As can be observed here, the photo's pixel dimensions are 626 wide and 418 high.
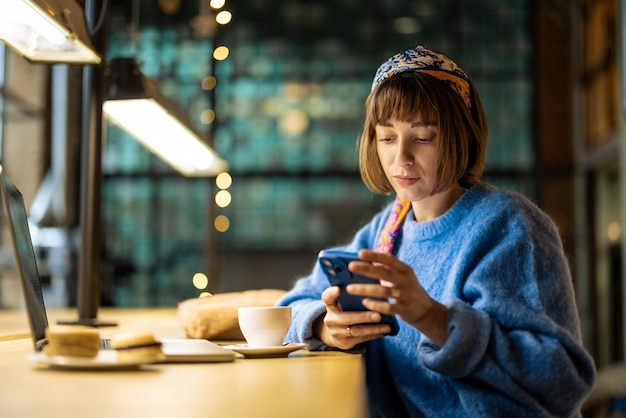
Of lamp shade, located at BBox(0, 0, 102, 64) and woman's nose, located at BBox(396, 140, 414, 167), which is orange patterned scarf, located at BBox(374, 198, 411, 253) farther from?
lamp shade, located at BBox(0, 0, 102, 64)

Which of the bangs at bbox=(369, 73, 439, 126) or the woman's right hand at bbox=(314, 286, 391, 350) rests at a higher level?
the bangs at bbox=(369, 73, 439, 126)

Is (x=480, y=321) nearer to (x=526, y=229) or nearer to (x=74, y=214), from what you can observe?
(x=526, y=229)

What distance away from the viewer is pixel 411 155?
5.49ft

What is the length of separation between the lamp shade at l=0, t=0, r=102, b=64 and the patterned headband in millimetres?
747

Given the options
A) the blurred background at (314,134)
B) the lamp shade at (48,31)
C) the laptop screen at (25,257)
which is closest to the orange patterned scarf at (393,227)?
the laptop screen at (25,257)

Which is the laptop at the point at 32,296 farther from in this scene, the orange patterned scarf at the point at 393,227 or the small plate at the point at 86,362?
the orange patterned scarf at the point at 393,227

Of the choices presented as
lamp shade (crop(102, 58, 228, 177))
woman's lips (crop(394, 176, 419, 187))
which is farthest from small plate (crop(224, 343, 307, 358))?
lamp shade (crop(102, 58, 228, 177))

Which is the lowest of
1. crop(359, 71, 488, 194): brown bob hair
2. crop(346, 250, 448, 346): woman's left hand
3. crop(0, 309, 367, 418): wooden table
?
crop(0, 309, 367, 418): wooden table

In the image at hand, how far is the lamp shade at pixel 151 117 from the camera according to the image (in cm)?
262

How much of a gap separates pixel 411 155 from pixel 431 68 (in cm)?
19

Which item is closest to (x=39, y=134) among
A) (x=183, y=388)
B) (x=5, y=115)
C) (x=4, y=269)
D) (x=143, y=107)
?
(x=5, y=115)

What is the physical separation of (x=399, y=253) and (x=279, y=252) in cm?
867

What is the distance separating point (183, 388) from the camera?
3.37 ft

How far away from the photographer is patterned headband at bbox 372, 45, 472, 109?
1.72m
